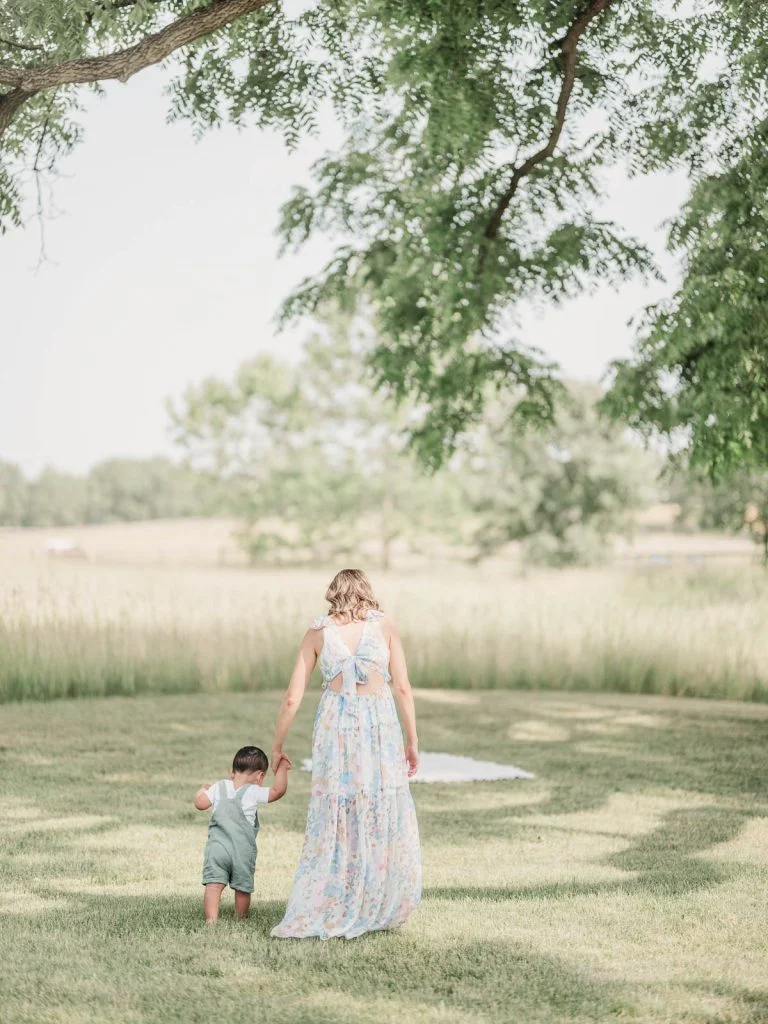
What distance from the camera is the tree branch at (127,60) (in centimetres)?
791

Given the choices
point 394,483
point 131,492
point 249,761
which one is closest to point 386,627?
point 249,761

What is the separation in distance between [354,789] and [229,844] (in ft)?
2.10

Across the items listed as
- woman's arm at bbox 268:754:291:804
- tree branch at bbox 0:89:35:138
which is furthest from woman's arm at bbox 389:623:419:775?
tree branch at bbox 0:89:35:138

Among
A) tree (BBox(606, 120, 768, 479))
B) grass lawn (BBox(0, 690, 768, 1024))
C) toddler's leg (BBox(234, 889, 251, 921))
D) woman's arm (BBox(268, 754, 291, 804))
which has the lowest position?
grass lawn (BBox(0, 690, 768, 1024))

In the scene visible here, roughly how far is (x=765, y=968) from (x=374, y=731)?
71.0 inches

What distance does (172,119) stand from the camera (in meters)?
11.1

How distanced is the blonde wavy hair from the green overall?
86 centimetres

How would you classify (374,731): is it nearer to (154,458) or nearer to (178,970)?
(178,970)

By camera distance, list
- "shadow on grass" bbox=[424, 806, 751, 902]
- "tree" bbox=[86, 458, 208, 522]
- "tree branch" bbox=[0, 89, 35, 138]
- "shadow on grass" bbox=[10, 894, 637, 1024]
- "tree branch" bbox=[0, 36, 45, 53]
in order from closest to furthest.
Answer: "shadow on grass" bbox=[10, 894, 637, 1024], "shadow on grass" bbox=[424, 806, 751, 902], "tree branch" bbox=[0, 89, 35, 138], "tree branch" bbox=[0, 36, 45, 53], "tree" bbox=[86, 458, 208, 522]

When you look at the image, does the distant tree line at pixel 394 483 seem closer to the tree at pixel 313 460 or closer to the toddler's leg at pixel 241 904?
the tree at pixel 313 460

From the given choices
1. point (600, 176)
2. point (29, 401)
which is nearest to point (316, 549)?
point (29, 401)

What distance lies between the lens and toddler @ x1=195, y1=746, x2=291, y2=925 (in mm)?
5430

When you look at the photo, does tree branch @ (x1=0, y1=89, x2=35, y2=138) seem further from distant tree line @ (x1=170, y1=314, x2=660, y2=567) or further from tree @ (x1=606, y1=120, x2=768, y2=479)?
distant tree line @ (x1=170, y1=314, x2=660, y2=567)

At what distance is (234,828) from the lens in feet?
17.8
